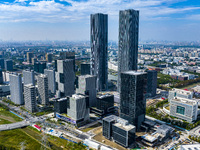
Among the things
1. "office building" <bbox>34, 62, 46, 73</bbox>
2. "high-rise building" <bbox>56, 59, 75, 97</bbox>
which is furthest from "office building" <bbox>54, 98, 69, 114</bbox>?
"office building" <bbox>34, 62, 46, 73</bbox>

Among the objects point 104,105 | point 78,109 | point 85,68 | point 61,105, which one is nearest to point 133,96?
point 104,105

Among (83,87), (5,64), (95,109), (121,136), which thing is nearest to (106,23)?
(83,87)

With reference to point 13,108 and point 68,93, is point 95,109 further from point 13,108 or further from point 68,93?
point 13,108

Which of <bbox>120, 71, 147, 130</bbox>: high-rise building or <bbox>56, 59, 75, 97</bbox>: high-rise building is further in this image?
<bbox>56, 59, 75, 97</bbox>: high-rise building

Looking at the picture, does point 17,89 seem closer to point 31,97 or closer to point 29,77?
point 31,97

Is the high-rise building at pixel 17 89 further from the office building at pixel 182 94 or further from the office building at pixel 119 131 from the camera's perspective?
the office building at pixel 182 94

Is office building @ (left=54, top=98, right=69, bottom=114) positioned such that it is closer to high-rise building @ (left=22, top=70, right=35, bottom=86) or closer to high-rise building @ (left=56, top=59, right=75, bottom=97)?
high-rise building @ (left=56, top=59, right=75, bottom=97)
